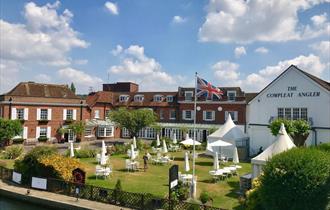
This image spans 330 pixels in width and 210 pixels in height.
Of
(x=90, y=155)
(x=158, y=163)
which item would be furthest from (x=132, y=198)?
(x=90, y=155)

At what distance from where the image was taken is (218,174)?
19.5 meters

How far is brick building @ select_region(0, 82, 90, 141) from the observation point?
3744cm

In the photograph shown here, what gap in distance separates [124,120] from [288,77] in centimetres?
1925

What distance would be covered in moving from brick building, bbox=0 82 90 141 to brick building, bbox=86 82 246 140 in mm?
3566

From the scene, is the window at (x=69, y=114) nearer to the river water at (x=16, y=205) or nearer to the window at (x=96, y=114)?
the window at (x=96, y=114)

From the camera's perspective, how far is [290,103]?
98.8ft

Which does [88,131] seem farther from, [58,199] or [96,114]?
[58,199]

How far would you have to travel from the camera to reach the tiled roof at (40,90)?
3872 cm

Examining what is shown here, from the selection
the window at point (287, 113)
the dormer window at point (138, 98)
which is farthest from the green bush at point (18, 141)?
the window at point (287, 113)

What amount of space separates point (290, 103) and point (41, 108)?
29529 millimetres

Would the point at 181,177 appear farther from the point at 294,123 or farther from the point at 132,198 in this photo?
the point at 294,123

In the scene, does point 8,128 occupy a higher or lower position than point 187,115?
lower

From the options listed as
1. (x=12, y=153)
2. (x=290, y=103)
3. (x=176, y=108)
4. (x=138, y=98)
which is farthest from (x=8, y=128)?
(x=290, y=103)

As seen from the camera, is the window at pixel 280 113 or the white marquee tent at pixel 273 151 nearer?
the white marquee tent at pixel 273 151
